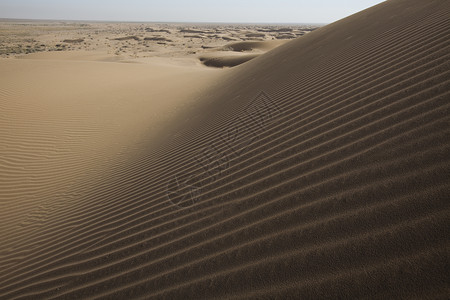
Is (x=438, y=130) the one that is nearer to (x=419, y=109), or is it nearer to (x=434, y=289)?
(x=419, y=109)

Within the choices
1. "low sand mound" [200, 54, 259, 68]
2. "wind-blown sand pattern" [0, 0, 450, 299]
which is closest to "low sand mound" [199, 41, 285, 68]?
"low sand mound" [200, 54, 259, 68]

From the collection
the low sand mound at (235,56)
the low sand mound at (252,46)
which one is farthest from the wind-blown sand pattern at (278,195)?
the low sand mound at (252,46)

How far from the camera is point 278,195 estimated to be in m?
2.18

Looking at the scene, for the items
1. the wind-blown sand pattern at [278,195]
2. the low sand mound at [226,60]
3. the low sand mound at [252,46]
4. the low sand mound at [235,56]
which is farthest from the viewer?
the low sand mound at [252,46]

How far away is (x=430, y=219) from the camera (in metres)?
A: 1.35

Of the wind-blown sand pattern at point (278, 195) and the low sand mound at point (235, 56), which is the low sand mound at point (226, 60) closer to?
the low sand mound at point (235, 56)

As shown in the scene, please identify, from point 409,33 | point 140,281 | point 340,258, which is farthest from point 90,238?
point 409,33

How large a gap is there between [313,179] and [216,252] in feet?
3.03

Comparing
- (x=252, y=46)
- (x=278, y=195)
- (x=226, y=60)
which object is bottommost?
(x=278, y=195)

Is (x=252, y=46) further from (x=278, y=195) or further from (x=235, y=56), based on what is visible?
(x=278, y=195)

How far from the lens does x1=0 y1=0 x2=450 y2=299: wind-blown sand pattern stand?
56.4 inches

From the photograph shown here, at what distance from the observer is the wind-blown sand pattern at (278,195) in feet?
4.70

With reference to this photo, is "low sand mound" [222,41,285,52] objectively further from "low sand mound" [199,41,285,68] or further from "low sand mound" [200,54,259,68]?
"low sand mound" [200,54,259,68]

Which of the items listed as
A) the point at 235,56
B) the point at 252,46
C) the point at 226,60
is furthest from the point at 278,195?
the point at 252,46
